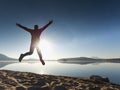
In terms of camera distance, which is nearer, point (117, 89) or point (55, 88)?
point (55, 88)

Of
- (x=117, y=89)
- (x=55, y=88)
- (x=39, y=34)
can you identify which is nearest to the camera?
(x=39, y=34)

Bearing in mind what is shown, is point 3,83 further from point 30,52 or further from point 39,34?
point 39,34

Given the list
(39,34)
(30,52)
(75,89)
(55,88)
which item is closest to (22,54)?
(30,52)

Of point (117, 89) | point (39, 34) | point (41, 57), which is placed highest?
point (39, 34)

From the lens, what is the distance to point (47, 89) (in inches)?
537

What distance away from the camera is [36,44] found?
13109 mm

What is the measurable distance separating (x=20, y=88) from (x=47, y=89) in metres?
1.68

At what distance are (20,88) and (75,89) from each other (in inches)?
145

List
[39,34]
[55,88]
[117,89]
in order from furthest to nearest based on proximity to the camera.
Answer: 1. [117,89]
2. [55,88]
3. [39,34]

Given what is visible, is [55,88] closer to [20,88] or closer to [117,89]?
[20,88]

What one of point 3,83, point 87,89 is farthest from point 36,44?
point 87,89

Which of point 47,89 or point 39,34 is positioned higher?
point 39,34

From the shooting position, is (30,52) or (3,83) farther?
(3,83)

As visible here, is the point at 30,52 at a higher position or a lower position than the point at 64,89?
higher
